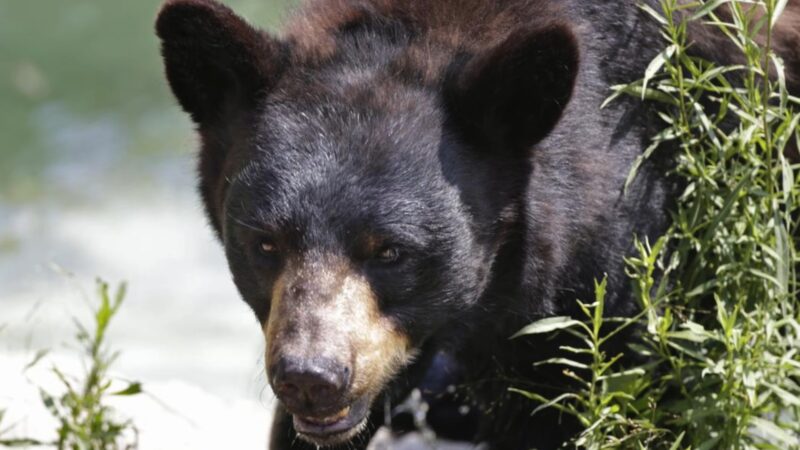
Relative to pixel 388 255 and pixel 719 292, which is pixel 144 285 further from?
pixel 719 292

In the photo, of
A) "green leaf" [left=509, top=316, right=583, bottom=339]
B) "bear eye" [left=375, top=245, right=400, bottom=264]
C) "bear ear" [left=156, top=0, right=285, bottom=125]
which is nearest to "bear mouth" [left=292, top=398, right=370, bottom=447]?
"bear eye" [left=375, top=245, right=400, bottom=264]

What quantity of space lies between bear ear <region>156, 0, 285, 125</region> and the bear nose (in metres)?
1.08

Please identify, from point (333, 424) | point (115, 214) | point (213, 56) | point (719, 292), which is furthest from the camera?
point (115, 214)

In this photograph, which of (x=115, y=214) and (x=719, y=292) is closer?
(x=719, y=292)

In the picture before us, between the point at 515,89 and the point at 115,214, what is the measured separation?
7.63 m

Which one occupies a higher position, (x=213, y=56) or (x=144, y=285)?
(x=213, y=56)

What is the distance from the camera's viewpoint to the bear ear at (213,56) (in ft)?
16.3

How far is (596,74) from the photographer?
536 centimetres

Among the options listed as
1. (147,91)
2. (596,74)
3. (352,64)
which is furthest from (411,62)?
(147,91)

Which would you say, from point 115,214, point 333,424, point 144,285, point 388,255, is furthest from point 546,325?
point 115,214

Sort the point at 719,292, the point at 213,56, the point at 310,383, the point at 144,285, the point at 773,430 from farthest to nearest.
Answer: the point at 144,285
the point at 213,56
the point at 719,292
the point at 773,430
the point at 310,383

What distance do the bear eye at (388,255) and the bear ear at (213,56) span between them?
756mm

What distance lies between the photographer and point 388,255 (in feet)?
15.5

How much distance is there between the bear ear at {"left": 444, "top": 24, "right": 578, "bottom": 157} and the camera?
4809 millimetres
